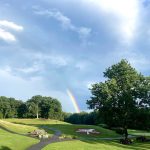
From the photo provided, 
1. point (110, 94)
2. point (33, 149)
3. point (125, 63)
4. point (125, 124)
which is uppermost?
point (125, 63)

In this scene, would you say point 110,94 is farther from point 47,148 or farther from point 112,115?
point 47,148

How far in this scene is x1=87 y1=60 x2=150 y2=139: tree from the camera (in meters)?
90.0

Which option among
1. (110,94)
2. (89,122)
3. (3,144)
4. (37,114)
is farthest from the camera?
(37,114)

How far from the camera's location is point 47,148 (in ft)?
176

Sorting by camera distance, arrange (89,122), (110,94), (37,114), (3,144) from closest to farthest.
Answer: (3,144)
(110,94)
(89,122)
(37,114)

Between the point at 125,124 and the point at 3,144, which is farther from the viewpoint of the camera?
the point at 125,124

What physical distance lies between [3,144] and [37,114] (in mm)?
149336

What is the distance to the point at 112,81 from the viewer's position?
90.9 metres

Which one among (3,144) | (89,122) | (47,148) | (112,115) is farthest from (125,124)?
(89,122)

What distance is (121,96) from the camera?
9094cm

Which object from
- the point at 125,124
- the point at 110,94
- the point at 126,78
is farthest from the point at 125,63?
the point at 125,124

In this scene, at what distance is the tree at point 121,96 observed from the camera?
90000 millimetres

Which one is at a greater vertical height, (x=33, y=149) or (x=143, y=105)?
(x=143, y=105)

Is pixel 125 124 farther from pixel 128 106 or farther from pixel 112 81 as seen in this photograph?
pixel 112 81
